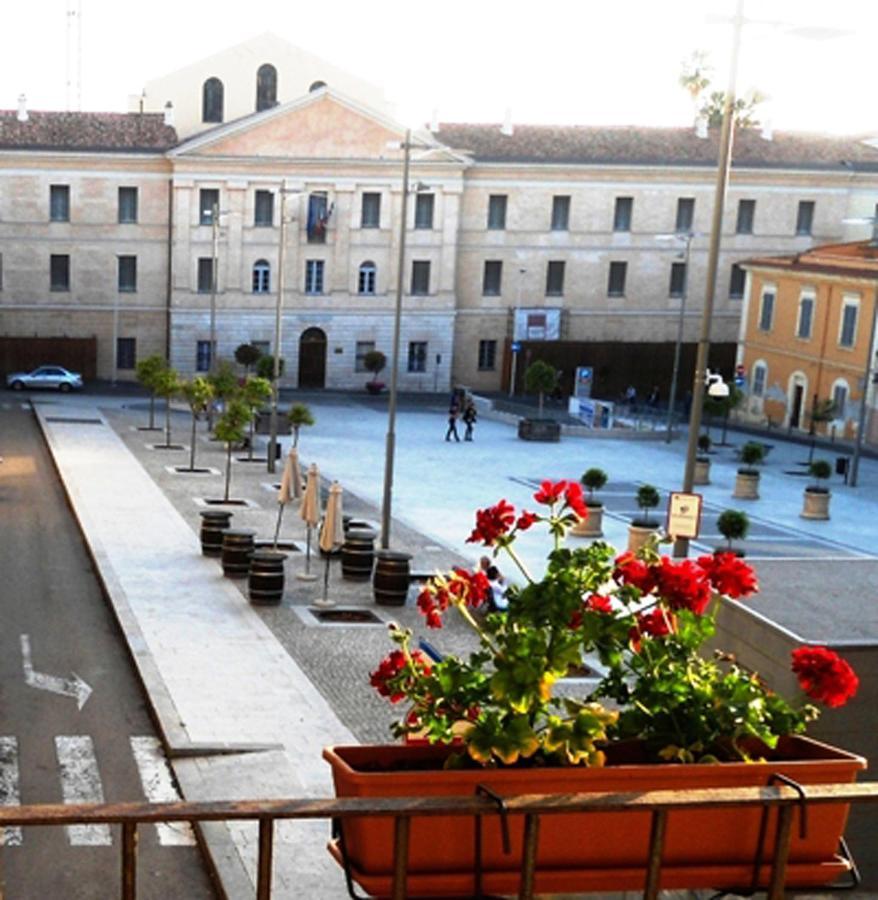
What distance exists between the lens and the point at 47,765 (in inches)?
604

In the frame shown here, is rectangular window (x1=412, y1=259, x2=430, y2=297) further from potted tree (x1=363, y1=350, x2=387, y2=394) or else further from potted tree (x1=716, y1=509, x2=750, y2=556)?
potted tree (x1=716, y1=509, x2=750, y2=556)

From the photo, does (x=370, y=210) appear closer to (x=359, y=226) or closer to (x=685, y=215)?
(x=359, y=226)

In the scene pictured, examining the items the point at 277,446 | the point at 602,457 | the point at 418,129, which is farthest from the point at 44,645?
the point at 418,129

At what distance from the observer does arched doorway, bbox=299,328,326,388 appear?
65.4 meters

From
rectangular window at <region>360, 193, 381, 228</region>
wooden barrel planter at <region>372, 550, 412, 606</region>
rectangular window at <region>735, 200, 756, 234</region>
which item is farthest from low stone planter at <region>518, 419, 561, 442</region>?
wooden barrel planter at <region>372, 550, 412, 606</region>

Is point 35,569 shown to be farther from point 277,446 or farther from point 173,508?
point 277,446

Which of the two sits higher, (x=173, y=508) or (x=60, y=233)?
(x=60, y=233)

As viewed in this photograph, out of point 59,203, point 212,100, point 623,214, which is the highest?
point 212,100

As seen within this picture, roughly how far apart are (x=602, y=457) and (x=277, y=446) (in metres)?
12.1

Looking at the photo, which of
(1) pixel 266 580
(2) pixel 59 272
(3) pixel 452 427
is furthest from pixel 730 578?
(2) pixel 59 272

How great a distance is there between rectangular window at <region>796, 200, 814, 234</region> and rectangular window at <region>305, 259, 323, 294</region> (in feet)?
76.4

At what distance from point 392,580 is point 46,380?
39759mm

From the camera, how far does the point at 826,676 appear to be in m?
5.94

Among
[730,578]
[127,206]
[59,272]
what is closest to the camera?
[730,578]
